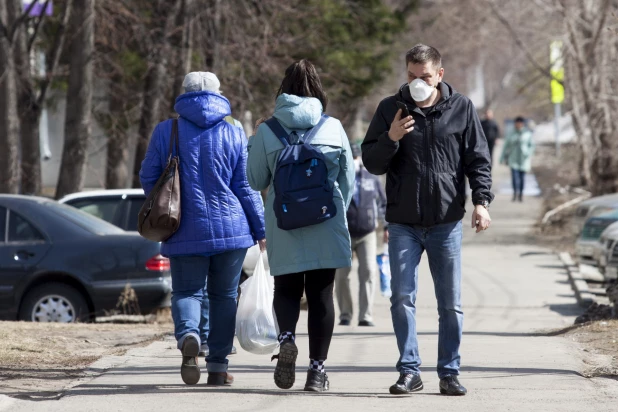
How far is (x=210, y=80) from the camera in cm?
673

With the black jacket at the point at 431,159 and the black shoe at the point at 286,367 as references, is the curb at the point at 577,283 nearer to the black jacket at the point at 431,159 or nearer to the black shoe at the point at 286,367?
the black jacket at the point at 431,159

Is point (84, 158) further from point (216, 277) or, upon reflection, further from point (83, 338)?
point (216, 277)

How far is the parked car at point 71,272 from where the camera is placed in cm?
1074

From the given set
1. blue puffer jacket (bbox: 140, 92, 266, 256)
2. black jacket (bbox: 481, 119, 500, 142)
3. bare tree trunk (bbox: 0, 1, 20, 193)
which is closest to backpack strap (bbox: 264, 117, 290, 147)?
blue puffer jacket (bbox: 140, 92, 266, 256)

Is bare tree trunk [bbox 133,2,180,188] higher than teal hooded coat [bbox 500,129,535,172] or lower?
higher

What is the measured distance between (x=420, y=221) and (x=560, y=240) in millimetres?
15721

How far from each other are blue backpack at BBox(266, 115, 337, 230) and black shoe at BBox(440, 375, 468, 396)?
1026 millimetres

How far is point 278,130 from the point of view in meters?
6.32

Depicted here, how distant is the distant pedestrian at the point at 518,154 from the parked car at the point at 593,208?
8.41 m

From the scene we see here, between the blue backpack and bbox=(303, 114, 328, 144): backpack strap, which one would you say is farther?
bbox=(303, 114, 328, 144): backpack strap

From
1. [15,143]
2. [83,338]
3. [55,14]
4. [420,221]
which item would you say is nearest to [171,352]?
[83,338]

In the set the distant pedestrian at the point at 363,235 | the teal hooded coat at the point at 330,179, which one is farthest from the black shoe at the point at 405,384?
the distant pedestrian at the point at 363,235

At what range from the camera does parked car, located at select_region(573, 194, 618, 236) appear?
17297 mm

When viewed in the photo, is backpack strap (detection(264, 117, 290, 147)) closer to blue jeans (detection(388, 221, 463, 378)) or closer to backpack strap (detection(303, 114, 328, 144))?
backpack strap (detection(303, 114, 328, 144))
